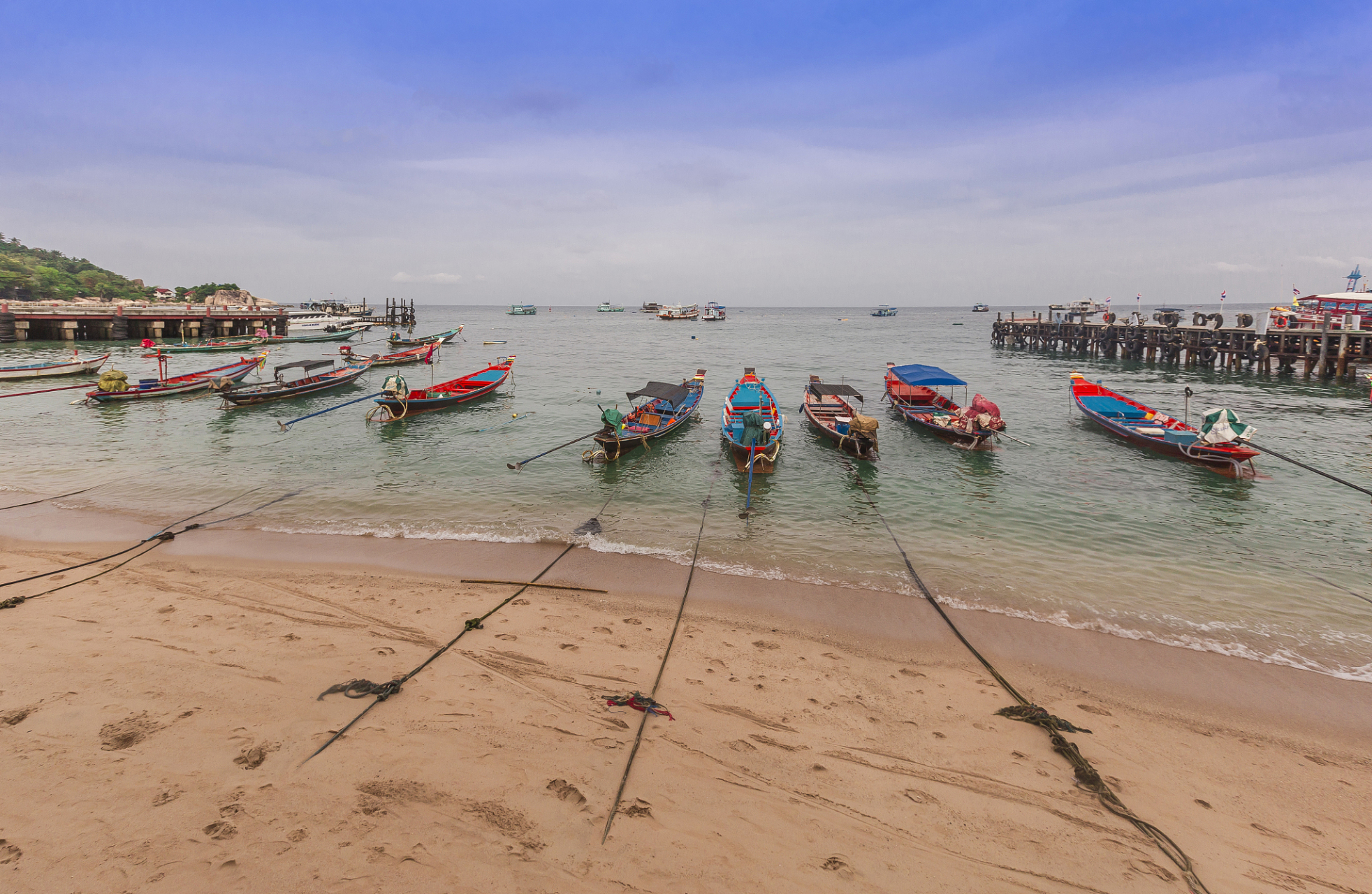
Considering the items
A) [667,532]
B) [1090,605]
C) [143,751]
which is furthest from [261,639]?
[1090,605]

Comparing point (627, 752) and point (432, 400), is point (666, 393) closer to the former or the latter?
point (432, 400)

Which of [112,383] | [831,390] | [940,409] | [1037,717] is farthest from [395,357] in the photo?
[1037,717]

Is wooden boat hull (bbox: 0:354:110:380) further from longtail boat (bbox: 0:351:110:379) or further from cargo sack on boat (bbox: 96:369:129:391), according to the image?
cargo sack on boat (bbox: 96:369:129:391)

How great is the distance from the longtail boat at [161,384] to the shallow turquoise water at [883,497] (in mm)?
925

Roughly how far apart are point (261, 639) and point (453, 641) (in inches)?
99.0

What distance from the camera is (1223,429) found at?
16.8 metres

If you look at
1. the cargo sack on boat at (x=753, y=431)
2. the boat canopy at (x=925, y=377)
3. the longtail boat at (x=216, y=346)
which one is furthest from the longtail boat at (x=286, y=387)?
the boat canopy at (x=925, y=377)

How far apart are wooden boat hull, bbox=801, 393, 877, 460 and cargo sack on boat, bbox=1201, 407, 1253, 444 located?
9.41m

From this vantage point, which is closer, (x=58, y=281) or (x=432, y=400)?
(x=432, y=400)

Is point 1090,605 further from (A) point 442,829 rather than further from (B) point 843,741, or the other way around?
(A) point 442,829

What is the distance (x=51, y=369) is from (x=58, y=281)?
76326 millimetres

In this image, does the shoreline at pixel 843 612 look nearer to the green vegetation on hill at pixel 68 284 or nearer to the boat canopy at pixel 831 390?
the boat canopy at pixel 831 390

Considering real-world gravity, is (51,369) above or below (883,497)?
above

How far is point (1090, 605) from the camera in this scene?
32.0 feet
